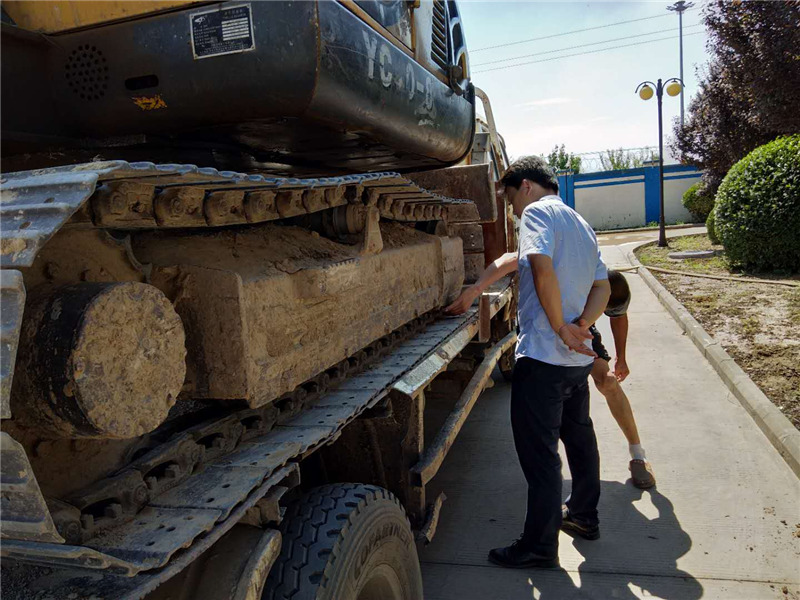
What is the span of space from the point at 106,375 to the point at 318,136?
1715mm

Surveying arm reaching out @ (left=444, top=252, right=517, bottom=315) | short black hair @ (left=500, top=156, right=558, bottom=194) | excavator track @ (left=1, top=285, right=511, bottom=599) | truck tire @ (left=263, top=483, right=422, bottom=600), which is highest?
short black hair @ (left=500, top=156, right=558, bottom=194)

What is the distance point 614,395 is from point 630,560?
1.11 meters

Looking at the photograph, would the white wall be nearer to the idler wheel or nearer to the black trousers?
the black trousers

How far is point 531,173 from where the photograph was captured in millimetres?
3699

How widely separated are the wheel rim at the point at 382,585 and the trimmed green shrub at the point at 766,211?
34.9ft

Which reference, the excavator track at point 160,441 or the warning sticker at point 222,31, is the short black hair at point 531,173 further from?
the warning sticker at point 222,31

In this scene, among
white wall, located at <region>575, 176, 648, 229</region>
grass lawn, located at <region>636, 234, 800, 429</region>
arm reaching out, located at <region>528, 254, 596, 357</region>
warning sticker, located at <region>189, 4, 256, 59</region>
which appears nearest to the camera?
warning sticker, located at <region>189, 4, 256, 59</region>

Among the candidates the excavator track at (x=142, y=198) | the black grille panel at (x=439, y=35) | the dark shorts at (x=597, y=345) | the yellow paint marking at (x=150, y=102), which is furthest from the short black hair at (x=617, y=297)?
the yellow paint marking at (x=150, y=102)

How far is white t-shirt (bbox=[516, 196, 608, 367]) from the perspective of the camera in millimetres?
3256

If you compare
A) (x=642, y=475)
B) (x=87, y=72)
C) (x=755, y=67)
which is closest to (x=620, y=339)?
(x=642, y=475)

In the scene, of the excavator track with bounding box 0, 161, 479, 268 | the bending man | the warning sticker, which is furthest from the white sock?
the warning sticker

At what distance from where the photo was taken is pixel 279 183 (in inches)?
74.3

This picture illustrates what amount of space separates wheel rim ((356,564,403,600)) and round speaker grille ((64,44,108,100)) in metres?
1.98

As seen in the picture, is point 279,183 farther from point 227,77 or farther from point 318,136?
point 318,136
